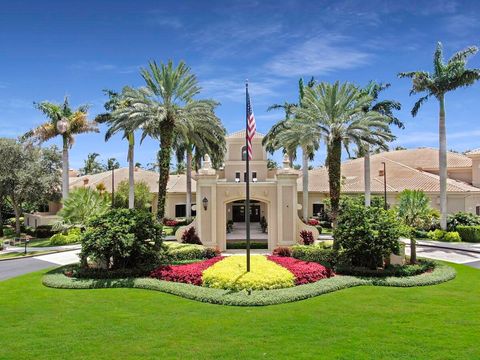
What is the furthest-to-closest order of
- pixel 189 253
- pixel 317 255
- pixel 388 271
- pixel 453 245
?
pixel 453 245
pixel 189 253
pixel 317 255
pixel 388 271

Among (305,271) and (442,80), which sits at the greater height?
(442,80)

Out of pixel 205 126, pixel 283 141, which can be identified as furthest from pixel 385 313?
pixel 205 126

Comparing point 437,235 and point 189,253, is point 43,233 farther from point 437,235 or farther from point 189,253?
point 437,235

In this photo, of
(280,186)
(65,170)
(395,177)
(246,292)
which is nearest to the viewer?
(246,292)

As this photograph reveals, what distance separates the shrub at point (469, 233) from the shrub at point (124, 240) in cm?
2612

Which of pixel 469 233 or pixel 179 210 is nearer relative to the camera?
pixel 469 233

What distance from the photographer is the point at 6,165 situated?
1607 inches

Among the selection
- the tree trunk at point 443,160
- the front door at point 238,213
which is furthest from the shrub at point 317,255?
the front door at point 238,213

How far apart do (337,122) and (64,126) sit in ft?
87.5

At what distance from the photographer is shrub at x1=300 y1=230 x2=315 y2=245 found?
89.4 feet

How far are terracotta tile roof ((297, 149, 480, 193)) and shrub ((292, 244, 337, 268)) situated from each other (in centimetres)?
2465

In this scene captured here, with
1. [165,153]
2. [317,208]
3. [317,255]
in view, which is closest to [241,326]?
[317,255]

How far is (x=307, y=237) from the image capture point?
2728 cm

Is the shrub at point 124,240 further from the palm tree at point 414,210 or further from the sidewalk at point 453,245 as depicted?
the sidewalk at point 453,245
